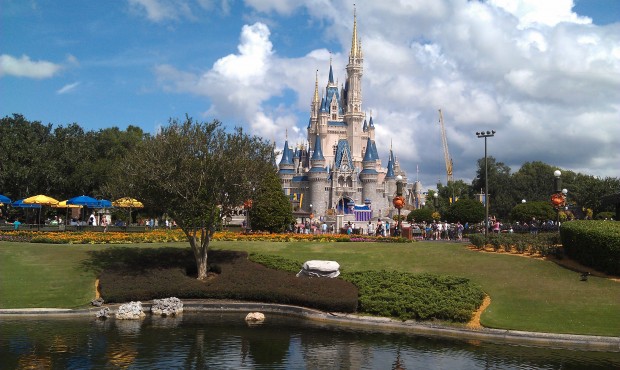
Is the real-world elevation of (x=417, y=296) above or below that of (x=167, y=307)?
above

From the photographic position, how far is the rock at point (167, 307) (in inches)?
768

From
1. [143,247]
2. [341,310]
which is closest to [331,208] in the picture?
[143,247]

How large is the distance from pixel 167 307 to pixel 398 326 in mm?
→ 8236

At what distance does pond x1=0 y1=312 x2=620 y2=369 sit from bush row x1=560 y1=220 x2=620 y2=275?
24.3ft

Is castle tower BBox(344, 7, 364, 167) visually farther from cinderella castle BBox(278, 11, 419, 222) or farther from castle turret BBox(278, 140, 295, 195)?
castle turret BBox(278, 140, 295, 195)

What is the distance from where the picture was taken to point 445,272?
2345 centimetres

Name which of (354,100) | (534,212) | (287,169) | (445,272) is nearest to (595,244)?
(445,272)

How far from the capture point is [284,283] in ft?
70.8

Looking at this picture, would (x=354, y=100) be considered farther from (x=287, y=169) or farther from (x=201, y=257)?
(x=201, y=257)

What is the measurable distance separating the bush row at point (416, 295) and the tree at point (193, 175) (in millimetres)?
6123

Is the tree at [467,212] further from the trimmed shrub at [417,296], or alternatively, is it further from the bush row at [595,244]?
the trimmed shrub at [417,296]

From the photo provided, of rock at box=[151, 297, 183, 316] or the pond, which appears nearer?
the pond

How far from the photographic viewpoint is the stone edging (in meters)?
15.7

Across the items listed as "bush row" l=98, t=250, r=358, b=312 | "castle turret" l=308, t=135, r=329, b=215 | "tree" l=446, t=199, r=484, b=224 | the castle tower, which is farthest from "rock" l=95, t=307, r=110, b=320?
the castle tower
